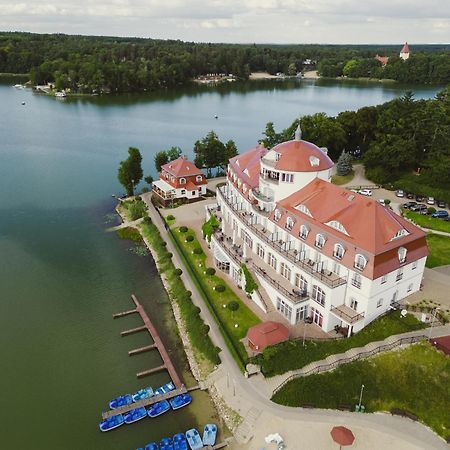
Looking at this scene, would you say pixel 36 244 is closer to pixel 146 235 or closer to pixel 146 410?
pixel 146 235

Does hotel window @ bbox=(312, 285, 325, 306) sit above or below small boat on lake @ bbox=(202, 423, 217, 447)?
above

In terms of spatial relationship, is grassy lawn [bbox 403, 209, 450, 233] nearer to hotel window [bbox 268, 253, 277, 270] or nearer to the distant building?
hotel window [bbox 268, 253, 277, 270]

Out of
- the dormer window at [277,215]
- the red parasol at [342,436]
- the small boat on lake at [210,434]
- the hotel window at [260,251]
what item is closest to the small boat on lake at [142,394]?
the small boat on lake at [210,434]

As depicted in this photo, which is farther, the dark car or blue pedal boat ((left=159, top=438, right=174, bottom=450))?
the dark car

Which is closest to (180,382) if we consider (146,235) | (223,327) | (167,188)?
(223,327)

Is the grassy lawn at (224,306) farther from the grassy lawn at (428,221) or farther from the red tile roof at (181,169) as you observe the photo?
the grassy lawn at (428,221)

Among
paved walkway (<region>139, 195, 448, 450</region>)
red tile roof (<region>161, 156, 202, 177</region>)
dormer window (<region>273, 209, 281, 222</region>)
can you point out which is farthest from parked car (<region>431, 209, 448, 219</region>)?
paved walkway (<region>139, 195, 448, 450</region>)

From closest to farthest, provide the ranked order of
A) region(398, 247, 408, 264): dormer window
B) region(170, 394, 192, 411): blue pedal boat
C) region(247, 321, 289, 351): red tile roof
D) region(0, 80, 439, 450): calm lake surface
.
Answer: region(0, 80, 439, 450): calm lake surface
region(170, 394, 192, 411): blue pedal boat
region(247, 321, 289, 351): red tile roof
region(398, 247, 408, 264): dormer window
